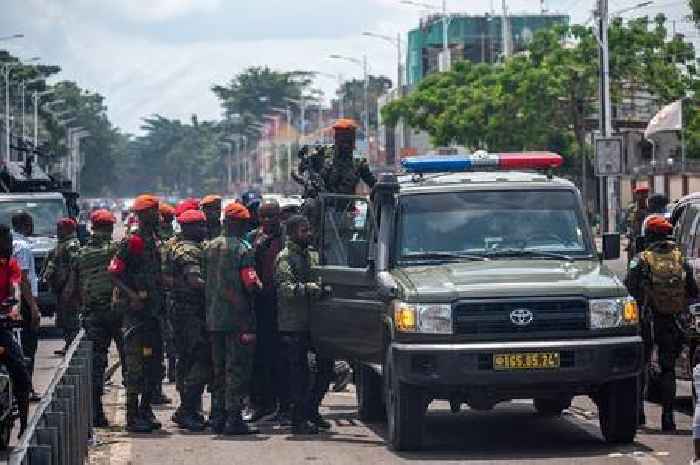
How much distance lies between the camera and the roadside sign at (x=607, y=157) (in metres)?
45.1

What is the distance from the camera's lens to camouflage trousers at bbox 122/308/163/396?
50.2 feet

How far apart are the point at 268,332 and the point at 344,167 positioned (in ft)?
8.49

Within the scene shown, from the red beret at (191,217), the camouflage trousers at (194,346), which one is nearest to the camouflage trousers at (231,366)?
the camouflage trousers at (194,346)

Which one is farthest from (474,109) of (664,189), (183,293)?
(183,293)

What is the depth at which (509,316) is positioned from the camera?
13.3 m

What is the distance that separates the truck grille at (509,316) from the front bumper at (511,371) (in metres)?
0.12

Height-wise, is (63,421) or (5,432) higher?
(63,421)

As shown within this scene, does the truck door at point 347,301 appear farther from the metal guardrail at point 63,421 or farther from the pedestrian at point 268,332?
the metal guardrail at point 63,421

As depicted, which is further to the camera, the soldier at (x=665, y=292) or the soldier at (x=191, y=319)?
the soldier at (x=191, y=319)

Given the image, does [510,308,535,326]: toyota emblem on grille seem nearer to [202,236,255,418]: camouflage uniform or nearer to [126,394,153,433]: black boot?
[202,236,255,418]: camouflage uniform

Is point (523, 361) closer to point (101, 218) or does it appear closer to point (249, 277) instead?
point (249, 277)

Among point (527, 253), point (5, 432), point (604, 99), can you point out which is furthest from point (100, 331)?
point (604, 99)

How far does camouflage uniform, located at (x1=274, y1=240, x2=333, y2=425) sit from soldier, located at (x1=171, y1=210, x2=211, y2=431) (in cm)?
69

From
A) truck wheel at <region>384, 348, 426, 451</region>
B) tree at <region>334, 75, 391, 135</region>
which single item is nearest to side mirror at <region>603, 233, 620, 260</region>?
truck wheel at <region>384, 348, 426, 451</region>
